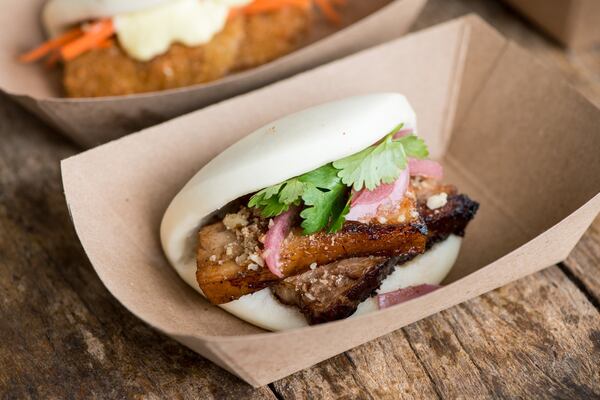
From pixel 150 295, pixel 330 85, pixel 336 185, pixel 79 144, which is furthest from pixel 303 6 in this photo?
pixel 150 295

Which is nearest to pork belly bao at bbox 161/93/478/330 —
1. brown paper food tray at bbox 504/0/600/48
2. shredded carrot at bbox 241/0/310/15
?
shredded carrot at bbox 241/0/310/15

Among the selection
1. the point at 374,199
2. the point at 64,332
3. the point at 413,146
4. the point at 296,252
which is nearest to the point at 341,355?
the point at 296,252

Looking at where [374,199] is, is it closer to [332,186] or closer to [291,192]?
[332,186]

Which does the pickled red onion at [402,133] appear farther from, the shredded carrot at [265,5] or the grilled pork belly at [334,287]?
the shredded carrot at [265,5]

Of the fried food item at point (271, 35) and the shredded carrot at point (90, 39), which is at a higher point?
the shredded carrot at point (90, 39)

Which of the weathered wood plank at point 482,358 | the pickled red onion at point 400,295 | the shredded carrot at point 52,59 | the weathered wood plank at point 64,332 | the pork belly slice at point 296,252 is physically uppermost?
the pork belly slice at point 296,252

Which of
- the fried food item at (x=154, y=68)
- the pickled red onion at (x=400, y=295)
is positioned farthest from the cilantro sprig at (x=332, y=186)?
the fried food item at (x=154, y=68)

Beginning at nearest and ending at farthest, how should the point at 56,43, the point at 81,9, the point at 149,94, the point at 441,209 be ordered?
1. the point at 441,209
2. the point at 149,94
3. the point at 81,9
4. the point at 56,43

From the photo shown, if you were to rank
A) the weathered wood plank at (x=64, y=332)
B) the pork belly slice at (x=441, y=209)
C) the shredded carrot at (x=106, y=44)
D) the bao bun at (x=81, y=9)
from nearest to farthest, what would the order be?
the weathered wood plank at (x=64, y=332)
the pork belly slice at (x=441, y=209)
the bao bun at (x=81, y=9)
the shredded carrot at (x=106, y=44)

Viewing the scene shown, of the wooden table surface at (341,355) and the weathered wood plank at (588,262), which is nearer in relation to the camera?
the wooden table surface at (341,355)
